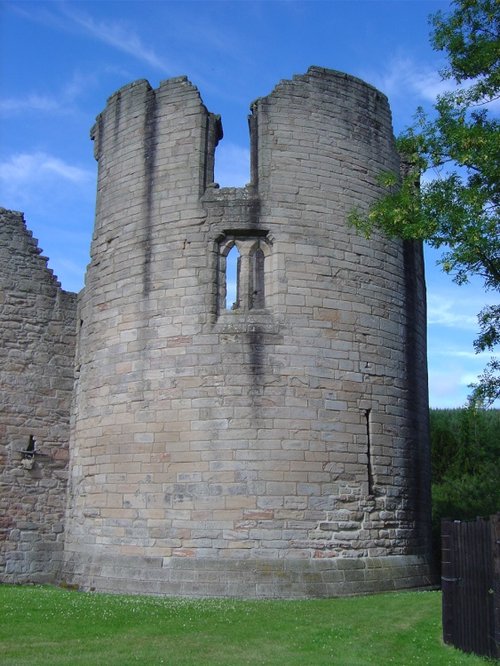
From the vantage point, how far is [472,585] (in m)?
7.92

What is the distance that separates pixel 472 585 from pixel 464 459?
20029 mm

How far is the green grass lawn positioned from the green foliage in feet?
38.9

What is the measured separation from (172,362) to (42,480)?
4054mm

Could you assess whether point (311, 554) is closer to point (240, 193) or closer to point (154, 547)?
point (154, 547)

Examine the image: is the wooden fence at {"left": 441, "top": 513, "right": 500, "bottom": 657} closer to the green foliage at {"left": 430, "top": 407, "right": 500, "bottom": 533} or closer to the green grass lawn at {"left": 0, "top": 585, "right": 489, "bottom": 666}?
the green grass lawn at {"left": 0, "top": 585, "right": 489, "bottom": 666}

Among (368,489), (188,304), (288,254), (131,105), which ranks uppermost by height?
(131,105)

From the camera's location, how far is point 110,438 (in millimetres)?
12961

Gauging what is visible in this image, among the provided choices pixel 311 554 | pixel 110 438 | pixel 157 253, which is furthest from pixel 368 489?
pixel 157 253

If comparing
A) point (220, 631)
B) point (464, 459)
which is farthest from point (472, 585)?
point (464, 459)

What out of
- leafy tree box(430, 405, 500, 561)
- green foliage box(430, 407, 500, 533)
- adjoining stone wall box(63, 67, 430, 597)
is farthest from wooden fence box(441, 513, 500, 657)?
green foliage box(430, 407, 500, 533)

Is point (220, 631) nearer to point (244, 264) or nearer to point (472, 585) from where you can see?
point (472, 585)

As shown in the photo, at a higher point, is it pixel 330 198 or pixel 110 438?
pixel 330 198

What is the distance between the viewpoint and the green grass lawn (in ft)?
25.0

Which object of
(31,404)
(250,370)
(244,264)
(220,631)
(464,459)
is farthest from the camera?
(464,459)
